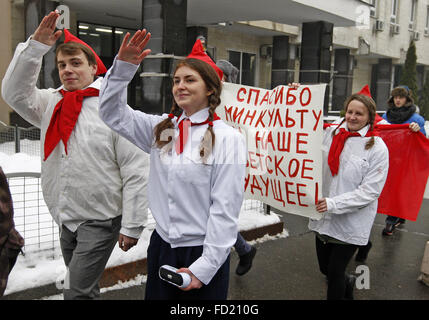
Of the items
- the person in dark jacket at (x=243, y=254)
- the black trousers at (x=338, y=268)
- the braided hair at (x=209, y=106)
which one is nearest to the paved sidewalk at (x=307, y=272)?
the person in dark jacket at (x=243, y=254)

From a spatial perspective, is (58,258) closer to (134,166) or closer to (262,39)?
(134,166)

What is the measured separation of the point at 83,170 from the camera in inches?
102

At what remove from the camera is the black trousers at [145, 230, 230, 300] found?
2145 mm

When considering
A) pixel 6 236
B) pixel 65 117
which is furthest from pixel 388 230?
pixel 6 236

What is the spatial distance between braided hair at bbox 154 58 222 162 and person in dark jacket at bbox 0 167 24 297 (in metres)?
0.73

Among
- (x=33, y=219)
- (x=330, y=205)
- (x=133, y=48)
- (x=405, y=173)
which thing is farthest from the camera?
(x=405, y=173)

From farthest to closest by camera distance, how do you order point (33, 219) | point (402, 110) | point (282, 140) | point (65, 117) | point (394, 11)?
point (394, 11), point (402, 110), point (33, 219), point (282, 140), point (65, 117)

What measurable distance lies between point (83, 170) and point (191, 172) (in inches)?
32.8

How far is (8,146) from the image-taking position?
359 inches

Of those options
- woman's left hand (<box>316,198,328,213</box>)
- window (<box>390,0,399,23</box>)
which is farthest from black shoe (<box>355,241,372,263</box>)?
window (<box>390,0,399,23</box>)

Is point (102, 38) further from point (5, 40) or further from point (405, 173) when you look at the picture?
point (405, 173)

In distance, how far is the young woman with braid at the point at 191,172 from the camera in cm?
202

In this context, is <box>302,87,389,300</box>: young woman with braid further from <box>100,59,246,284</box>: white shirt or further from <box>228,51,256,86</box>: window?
<box>228,51,256,86</box>: window

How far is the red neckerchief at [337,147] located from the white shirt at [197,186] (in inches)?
62.3
